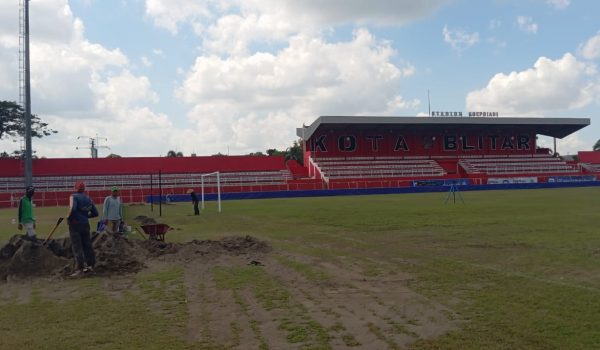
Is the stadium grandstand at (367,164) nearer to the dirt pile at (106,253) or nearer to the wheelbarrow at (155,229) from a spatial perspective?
the wheelbarrow at (155,229)

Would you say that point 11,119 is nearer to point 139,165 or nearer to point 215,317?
point 139,165

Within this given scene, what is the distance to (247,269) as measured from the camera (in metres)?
11.1

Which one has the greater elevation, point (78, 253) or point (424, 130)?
point (424, 130)

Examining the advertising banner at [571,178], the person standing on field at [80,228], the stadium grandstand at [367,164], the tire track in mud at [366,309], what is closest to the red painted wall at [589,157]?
the stadium grandstand at [367,164]

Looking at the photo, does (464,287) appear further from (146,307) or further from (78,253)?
(78,253)

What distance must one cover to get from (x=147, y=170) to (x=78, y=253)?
56973 mm

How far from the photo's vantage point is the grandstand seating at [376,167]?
69438 mm

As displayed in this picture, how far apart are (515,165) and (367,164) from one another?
22.8m

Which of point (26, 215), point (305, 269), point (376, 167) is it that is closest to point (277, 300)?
point (305, 269)

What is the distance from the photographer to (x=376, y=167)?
7250cm

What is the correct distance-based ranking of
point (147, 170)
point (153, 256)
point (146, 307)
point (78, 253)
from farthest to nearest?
point (147, 170), point (153, 256), point (78, 253), point (146, 307)

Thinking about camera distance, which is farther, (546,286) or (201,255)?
(201,255)

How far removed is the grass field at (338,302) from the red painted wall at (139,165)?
5529 cm

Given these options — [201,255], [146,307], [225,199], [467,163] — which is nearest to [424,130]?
[467,163]
